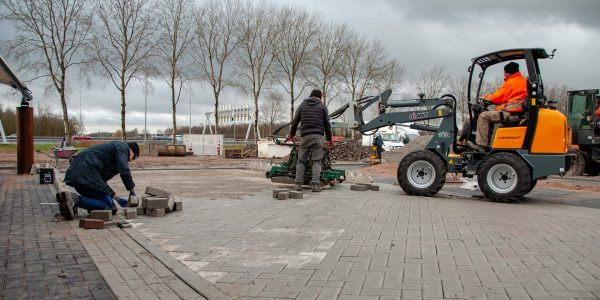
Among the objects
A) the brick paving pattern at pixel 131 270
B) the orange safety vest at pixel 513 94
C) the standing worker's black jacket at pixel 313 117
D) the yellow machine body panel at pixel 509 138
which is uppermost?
the orange safety vest at pixel 513 94

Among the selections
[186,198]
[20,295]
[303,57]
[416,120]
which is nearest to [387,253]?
[20,295]

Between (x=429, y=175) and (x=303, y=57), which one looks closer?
(x=429, y=175)

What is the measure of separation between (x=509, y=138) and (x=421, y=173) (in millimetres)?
1918

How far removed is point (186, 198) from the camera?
9.08 m

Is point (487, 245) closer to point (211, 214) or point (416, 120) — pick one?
point (211, 214)

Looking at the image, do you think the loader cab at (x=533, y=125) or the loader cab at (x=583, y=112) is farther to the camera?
the loader cab at (x=583, y=112)

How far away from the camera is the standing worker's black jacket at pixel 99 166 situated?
678 centimetres


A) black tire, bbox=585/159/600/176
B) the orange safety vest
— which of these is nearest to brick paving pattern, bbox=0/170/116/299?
the orange safety vest

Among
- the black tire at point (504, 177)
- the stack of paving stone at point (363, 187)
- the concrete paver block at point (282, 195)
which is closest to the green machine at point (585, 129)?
the black tire at point (504, 177)

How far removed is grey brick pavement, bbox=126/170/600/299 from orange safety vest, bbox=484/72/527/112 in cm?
200

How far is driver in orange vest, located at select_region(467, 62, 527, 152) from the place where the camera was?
29.4 ft

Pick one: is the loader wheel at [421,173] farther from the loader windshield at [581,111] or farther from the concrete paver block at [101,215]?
the loader windshield at [581,111]

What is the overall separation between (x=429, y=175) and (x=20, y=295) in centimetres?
813

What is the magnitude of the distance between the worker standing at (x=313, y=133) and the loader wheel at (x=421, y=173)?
5.84 feet
